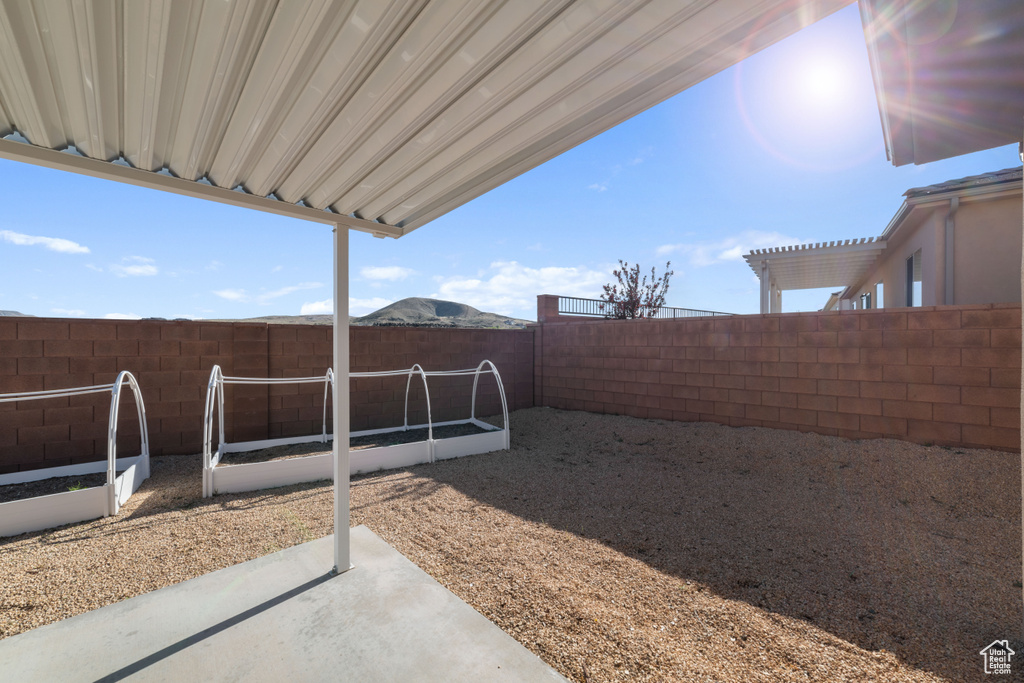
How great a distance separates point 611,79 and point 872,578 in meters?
2.92

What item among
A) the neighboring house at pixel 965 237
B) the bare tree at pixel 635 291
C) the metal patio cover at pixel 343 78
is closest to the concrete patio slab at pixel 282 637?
the metal patio cover at pixel 343 78

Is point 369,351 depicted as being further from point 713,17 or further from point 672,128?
point 713,17

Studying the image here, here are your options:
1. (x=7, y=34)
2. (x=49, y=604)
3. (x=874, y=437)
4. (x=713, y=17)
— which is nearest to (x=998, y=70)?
(x=713, y=17)

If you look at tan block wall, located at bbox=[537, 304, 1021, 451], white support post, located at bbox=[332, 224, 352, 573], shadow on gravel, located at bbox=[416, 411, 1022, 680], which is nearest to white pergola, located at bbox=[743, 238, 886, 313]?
tan block wall, located at bbox=[537, 304, 1021, 451]

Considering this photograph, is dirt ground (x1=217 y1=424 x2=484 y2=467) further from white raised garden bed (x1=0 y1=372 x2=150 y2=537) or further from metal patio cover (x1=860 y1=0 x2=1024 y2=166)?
metal patio cover (x1=860 y1=0 x2=1024 y2=166)

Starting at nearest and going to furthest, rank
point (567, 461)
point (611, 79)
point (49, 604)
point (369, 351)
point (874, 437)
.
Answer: point (611, 79) → point (49, 604) → point (874, 437) → point (567, 461) → point (369, 351)

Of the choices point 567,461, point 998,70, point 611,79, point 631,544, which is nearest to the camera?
point 611,79

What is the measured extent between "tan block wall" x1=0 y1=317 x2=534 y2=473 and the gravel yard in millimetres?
605

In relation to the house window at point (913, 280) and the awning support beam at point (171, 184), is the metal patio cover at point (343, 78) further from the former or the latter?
the house window at point (913, 280)

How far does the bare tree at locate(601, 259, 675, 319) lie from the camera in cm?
1292

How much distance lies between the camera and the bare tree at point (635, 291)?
1292 cm

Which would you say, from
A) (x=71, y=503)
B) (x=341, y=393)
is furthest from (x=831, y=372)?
(x=71, y=503)

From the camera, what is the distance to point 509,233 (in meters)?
10.9

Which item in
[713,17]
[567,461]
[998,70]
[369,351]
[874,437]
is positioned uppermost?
[998,70]
